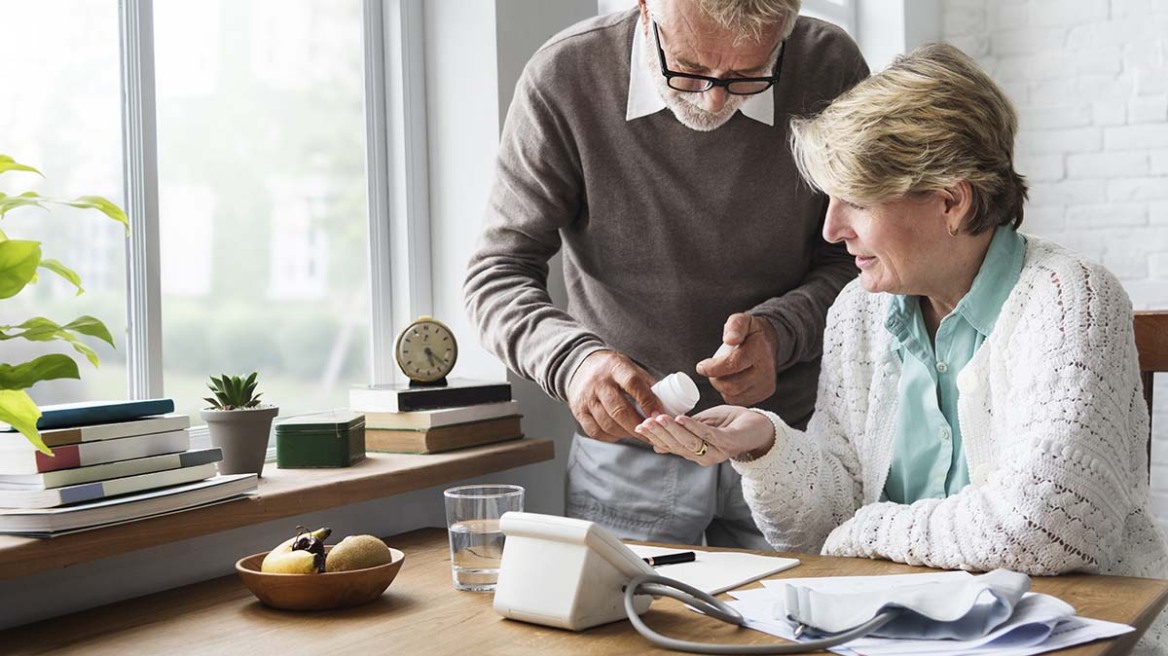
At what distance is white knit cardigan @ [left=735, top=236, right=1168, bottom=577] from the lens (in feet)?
4.96

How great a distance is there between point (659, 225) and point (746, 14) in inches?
17.4

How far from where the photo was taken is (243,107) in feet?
7.30

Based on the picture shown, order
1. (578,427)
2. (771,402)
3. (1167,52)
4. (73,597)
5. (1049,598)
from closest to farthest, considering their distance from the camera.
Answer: (1049,598)
(73,597)
(771,402)
(578,427)
(1167,52)

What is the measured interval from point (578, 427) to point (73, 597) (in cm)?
104

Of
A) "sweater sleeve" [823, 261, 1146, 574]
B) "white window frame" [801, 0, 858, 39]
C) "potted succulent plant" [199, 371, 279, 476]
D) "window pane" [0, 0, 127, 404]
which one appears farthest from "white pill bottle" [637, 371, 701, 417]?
"white window frame" [801, 0, 858, 39]

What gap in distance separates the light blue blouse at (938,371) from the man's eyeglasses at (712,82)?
16.2 inches

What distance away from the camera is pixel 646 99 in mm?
2133

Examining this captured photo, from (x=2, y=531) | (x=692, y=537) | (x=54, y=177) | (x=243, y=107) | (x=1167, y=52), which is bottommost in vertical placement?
(x=692, y=537)

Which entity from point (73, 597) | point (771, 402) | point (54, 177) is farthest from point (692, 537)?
point (54, 177)

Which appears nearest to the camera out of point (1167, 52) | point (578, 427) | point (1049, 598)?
point (1049, 598)

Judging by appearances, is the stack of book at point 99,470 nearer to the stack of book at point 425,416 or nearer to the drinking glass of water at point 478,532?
the drinking glass of water at point 478,532

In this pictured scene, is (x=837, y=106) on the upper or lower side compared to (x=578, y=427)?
upper

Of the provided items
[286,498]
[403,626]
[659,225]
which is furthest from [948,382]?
[286,498]

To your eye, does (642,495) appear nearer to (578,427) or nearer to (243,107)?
(578,427)
